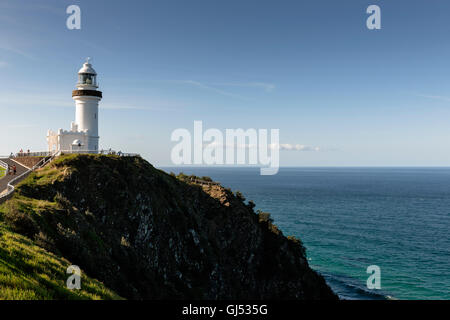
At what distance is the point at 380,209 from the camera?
3698 inches

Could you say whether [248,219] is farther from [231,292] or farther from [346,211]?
[346,211]

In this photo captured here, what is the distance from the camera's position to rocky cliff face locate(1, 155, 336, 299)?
1576 cm

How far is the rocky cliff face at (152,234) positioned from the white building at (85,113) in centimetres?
1199

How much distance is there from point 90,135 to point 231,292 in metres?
30.6

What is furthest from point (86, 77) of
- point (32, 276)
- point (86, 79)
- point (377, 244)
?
point (377, 244)

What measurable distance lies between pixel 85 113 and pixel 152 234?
25087 millimetres

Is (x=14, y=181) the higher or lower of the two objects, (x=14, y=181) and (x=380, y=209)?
the higher

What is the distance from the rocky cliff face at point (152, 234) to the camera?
15.8m

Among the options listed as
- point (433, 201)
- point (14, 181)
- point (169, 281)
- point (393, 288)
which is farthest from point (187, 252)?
point (433, 201)

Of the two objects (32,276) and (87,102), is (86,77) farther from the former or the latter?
(32,276)

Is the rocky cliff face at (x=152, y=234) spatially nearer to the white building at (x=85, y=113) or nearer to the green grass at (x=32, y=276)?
the green grass at (x=32, y=276)

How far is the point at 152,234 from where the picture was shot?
92.7 ft
